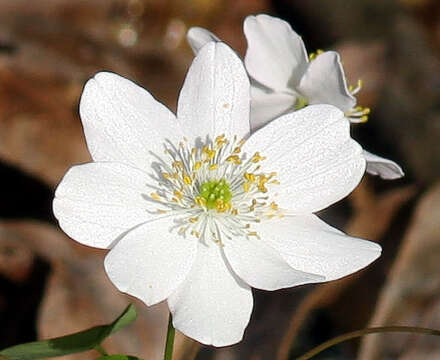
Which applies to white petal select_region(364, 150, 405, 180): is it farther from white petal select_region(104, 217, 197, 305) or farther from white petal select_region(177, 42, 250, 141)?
white petal select_region(104, 217, 197, 305)

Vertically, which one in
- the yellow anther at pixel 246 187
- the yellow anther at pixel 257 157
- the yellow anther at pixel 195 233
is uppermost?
the yellow anther at pixel 257 157

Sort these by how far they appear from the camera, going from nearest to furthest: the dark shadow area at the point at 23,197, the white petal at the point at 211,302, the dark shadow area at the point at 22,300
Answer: the white petal at the point at 211,302
the dark shadow area at the point at 22,300
the dark shadow area at the point at 23,197

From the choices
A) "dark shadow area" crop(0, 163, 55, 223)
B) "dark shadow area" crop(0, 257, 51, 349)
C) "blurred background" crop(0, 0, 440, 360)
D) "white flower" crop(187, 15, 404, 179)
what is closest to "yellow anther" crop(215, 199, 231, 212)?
"white flower" crop(187, 15, 404, 179)

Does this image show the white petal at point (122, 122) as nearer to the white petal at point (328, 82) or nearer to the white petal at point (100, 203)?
the white petal at point (100, 203)

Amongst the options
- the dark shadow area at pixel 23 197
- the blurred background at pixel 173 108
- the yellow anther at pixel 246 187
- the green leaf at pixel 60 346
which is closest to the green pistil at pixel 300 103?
the yellow anther at pixel 246 187

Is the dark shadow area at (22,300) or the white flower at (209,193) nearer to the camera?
the white flower at (209,193)

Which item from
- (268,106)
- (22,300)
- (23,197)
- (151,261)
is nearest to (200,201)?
(151,261)

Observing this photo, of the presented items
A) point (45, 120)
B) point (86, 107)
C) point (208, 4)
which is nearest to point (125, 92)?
point (86, 107)
